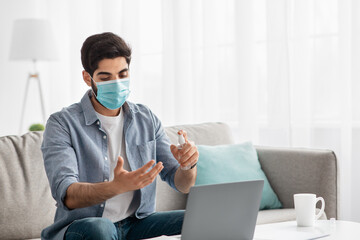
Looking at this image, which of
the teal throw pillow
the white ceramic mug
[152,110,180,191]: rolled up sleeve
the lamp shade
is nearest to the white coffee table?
the white ceramic mug

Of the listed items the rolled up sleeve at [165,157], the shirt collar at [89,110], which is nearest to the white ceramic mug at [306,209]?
the rolled up sleeve at [165,157]

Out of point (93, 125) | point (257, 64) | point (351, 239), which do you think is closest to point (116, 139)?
point (93, 125)

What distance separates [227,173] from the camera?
7.48ft

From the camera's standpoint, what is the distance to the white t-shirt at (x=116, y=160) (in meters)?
1.60

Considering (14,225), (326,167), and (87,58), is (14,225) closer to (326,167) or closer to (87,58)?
(87,58)

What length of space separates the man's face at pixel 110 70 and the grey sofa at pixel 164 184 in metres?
0.50

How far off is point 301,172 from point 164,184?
581 mm

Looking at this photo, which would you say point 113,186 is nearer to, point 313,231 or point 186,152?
point 186,152

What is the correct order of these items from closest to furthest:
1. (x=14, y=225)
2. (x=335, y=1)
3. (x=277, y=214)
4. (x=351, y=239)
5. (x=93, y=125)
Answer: (x=351, y=239), (x=93, y=125), (x=14, y=225), (x=277, y=214), (x=335, y=1)

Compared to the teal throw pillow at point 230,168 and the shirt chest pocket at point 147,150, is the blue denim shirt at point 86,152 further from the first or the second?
the teal throw pillow at point 230,168

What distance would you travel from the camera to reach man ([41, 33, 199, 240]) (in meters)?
1.52

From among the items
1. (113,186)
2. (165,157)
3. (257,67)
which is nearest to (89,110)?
(165,157)

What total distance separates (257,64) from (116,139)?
1522mm

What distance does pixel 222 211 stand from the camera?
3.83ft
